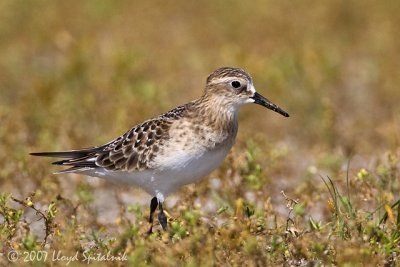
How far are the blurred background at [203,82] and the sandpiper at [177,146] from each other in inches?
18.2

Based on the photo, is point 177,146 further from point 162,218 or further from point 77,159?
point 77,159

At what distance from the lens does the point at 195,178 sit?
5.98 metres

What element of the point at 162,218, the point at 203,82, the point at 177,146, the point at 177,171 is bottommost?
the point at 162,218

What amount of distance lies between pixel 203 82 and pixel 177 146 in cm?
443

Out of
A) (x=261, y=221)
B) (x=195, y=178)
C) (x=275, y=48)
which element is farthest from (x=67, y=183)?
(x=275, y=48)

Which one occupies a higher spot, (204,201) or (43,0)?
(43,0)

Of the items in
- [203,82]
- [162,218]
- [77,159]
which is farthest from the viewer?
[203,82]

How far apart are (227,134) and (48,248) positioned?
5.11 ft

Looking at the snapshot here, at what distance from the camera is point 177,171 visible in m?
5.92

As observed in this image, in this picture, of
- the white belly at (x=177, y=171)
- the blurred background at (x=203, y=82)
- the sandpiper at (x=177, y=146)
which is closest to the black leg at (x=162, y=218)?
the sandpiper at (x=177, y=146)

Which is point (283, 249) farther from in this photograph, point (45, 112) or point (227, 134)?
point (45, 112)

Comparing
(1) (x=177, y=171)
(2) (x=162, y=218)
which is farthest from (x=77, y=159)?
(1) (x=177, y=171)

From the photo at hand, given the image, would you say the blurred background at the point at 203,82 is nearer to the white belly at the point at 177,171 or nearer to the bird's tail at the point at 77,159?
the bird's tail at the point at 77,159

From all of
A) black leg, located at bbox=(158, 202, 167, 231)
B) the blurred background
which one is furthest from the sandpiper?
the blurred background
